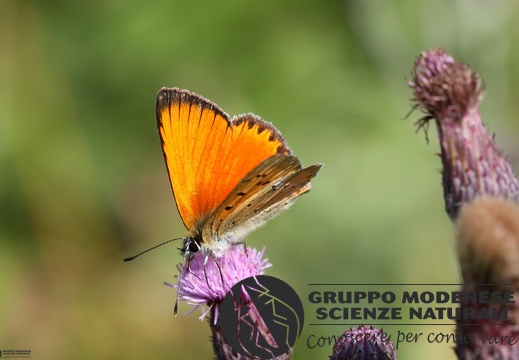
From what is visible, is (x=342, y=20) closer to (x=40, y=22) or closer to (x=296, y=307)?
(x=40, y=22)

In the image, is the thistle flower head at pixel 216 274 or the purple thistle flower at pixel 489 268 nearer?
the purple thistle flower at pixel 489 268

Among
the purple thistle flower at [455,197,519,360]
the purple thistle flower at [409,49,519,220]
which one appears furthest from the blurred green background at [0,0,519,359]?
the purple thistle flower at [455,197,519,360]

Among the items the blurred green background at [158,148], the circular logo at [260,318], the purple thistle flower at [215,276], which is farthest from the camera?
the blurred green background at [158,148]

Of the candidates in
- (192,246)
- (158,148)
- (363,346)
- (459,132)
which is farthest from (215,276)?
(158,148)

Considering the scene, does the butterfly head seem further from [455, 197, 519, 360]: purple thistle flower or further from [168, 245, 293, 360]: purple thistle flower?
[455, 197, 519, 360]: purple thistle flower

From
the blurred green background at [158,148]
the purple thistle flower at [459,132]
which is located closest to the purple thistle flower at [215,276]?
the purple thistle flower at [459,132]

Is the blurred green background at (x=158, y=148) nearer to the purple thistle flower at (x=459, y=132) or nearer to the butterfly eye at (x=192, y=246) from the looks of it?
the butterfly eye at (x=192, y=246)
